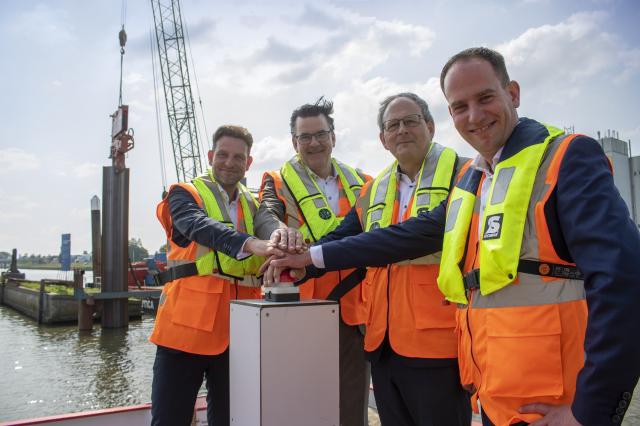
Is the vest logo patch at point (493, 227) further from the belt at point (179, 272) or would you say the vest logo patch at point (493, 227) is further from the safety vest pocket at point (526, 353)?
the belt at point (179, 272)

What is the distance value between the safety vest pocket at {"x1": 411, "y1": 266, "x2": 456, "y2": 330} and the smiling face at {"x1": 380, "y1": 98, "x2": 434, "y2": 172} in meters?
0.75

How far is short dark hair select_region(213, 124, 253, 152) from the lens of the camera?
11.5ft

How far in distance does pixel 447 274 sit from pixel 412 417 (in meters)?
0.89

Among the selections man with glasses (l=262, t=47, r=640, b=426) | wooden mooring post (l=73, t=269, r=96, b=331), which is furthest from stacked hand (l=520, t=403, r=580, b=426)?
wooden mooring post (l=73, t=269, r=96, b=331)

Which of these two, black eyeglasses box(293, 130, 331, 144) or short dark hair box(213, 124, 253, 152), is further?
black eyeglasses box(293, 130, 331, 144)

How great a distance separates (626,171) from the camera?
24.9m

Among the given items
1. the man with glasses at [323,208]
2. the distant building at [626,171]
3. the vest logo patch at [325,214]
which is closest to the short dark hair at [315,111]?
the man with glasses at [323,208]

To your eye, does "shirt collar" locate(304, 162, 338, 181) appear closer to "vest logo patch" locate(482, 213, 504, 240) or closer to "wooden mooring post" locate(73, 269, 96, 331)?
"vest logo patch" locate(482, 213, 504, 240)

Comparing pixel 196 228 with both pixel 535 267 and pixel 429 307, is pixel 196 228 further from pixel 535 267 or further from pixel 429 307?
pixel 535 267

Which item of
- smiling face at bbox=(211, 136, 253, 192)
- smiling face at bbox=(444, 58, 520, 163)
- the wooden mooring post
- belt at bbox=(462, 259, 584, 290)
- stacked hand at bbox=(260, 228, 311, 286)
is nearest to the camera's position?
belt at bbox=(462, 259, 584, 290)

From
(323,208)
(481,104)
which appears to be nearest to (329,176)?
(323,208)

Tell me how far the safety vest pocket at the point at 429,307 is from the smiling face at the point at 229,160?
5.37 feet

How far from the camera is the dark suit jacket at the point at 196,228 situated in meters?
3.01

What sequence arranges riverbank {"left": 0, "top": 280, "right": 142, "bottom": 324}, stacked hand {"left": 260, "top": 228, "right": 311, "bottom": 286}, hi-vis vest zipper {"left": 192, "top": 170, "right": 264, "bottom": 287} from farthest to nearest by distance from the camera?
riverbank {"left": 0, "top": 280, "right": 142, "bottom": 324}, hi-vis vest zipper {"left": 192, "top": 170, "right": 264, "bottom": 287}, stacked hand {"left": 260, "top": 228, "right": 311, "bottom": 286}
